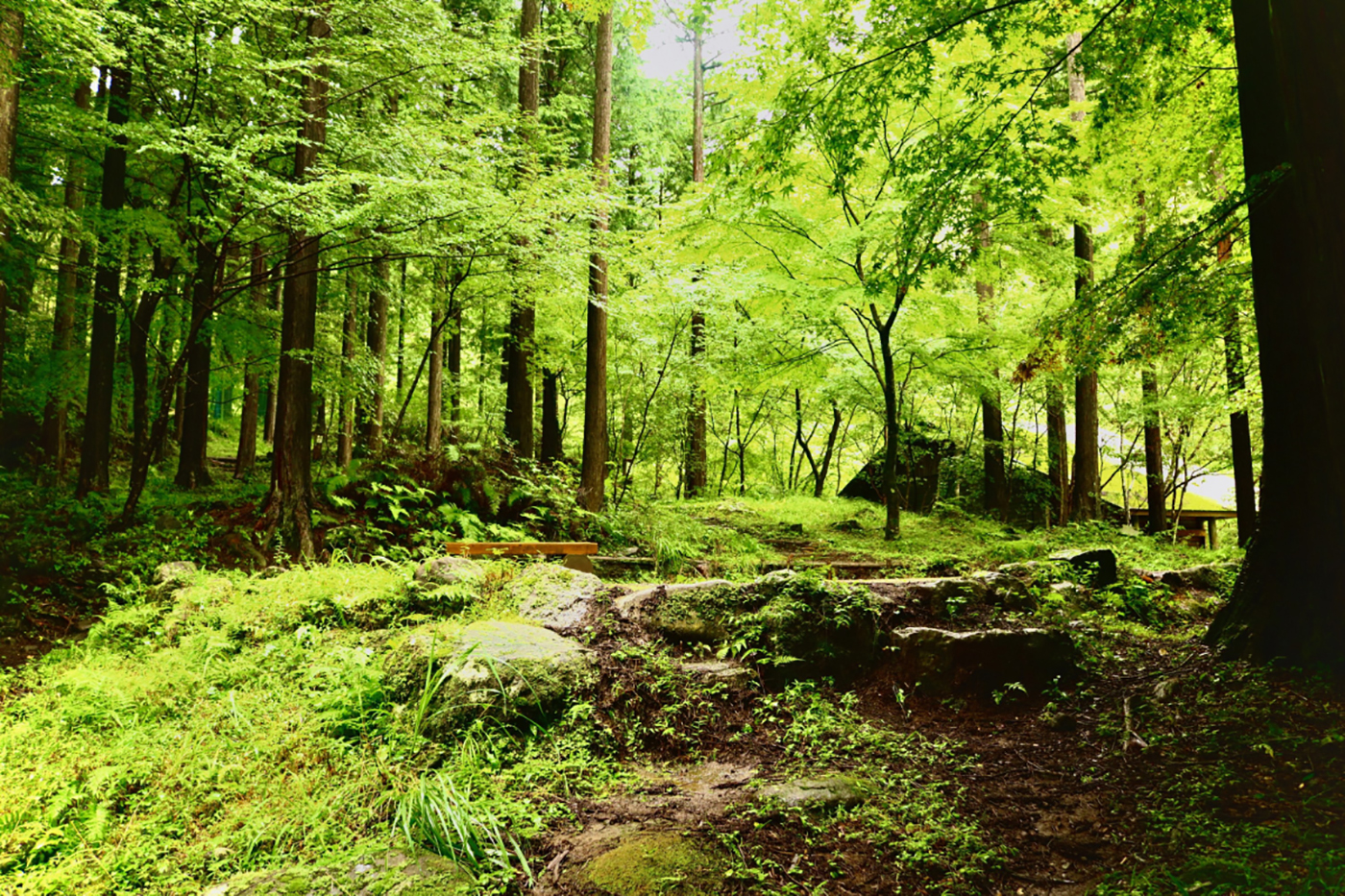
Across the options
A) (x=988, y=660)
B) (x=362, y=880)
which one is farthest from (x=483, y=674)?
(x=988, y=660)

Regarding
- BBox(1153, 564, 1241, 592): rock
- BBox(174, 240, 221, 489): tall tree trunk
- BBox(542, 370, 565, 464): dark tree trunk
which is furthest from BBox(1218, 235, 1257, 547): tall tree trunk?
BBox(174, 240, 221, 489): tall tree trunk

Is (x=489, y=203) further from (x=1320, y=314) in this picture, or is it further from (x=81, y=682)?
(x=1320, y=314)

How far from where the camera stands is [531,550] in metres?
7.07

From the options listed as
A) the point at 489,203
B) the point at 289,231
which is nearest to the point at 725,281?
the point at 489,203

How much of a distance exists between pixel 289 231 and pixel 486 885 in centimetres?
808

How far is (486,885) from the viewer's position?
2.61m

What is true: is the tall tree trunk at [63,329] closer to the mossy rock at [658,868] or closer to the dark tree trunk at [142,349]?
the dark tree trunk at [142,349]

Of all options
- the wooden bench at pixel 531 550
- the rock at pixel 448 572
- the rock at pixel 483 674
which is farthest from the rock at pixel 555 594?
the wooden bench at pixel 531 550

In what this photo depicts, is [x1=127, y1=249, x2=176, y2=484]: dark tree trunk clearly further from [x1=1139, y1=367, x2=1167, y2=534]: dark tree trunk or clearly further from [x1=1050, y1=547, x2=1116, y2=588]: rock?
[x1=1139, y1=367, x2=1167, y2=534]: dark tree trunk

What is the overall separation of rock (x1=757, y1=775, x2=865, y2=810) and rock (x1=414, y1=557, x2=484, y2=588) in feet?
11.0

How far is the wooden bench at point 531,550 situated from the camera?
6906 millimetres

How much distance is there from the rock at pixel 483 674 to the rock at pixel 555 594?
2.01 feet

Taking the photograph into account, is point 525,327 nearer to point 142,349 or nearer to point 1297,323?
A: point 142,349

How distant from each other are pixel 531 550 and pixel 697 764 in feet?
12.4
